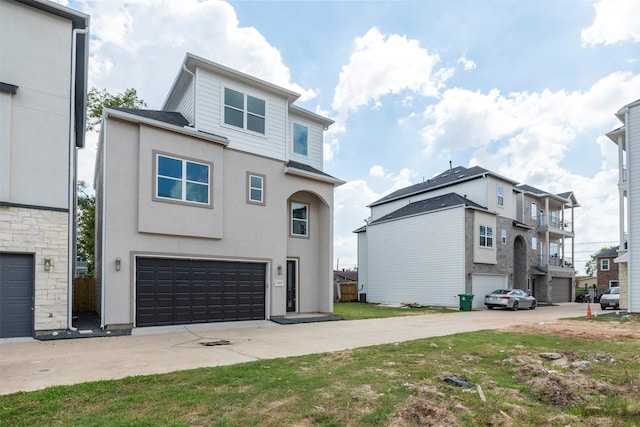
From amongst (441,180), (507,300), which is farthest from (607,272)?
(507,300)

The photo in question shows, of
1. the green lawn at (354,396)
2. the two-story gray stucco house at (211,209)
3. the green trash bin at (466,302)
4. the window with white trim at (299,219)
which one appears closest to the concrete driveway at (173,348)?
the green lawn at (354,396)

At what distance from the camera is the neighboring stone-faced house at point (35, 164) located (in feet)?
31.3

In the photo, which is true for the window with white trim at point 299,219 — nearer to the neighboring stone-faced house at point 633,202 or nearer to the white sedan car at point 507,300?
the white sedan car at point 507,300

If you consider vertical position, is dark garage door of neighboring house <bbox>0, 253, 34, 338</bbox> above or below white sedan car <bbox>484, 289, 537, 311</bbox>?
above

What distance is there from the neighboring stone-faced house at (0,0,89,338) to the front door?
7.76 m

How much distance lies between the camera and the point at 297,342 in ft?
30.9

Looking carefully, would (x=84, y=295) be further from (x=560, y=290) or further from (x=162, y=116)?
(x=560, y=290)

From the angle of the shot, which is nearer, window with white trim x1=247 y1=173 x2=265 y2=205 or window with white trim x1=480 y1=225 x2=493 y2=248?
window with white trim x1=247 y1=173 x2=265 y2=205

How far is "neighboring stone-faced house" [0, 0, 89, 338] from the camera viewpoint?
9.54 meters

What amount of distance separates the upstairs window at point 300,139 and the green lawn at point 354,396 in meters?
11.1

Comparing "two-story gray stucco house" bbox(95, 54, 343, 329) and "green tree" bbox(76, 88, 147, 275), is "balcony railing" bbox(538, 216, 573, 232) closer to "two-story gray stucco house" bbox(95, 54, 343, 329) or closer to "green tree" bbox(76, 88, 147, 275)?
"two-story gray stucco house" bbox(95, 54, 343, 329)

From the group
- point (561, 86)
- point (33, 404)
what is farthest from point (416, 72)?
point (33, 404)

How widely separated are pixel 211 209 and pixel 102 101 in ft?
57.5

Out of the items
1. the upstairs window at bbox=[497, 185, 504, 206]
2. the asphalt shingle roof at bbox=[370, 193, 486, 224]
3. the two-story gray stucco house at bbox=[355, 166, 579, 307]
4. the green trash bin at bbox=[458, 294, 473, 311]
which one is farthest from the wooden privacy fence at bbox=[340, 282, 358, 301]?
the upstairs window at bbox=[497, 185, 504, 206]
